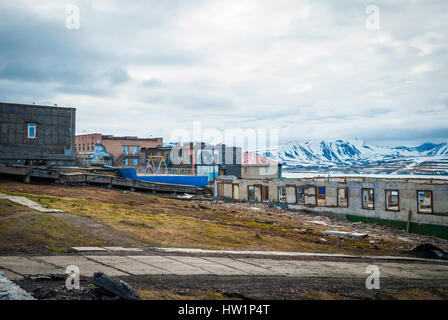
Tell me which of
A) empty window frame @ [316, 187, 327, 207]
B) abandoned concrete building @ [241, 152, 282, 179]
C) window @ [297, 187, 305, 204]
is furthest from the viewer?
abandoned concrete building @ [241, 152, 282, 179]

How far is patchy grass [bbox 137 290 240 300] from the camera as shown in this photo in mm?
8460

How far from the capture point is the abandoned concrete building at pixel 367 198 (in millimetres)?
24250

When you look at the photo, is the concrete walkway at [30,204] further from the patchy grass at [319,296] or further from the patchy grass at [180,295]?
the patchy grass at [319,296]

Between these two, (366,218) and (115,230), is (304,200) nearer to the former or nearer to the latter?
(366,218)

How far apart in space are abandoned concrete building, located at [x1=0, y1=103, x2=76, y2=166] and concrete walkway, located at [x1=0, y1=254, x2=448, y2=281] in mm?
28374

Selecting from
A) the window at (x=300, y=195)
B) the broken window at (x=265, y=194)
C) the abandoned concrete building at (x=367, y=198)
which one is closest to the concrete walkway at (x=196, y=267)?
the abandoned concrete building at (x=367, y=198)

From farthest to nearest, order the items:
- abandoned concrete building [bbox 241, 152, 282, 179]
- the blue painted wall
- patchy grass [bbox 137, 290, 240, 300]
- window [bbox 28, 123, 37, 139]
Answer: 1. abandoned concrete building [bbox 241, 152, 282, 179]
2. the blue painted wall
3. window [bbox 28, 123, 37, 139]
4. patchy grass [bbox 137, 290, 240, 300]

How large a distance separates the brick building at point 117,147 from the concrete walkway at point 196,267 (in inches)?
2279

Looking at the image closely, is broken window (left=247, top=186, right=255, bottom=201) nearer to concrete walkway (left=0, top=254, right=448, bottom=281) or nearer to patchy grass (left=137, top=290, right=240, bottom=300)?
concrete walkway (left=0, top=254, right=448, bottom=281)

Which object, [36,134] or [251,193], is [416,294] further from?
[36,134]

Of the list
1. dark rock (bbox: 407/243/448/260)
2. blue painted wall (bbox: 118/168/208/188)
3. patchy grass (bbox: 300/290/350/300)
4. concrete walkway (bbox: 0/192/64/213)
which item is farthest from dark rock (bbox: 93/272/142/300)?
blue painted wall (bbox: 118/168/208/188)

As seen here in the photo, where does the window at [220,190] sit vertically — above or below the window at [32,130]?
below

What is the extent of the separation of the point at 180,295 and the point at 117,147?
2697 inches
